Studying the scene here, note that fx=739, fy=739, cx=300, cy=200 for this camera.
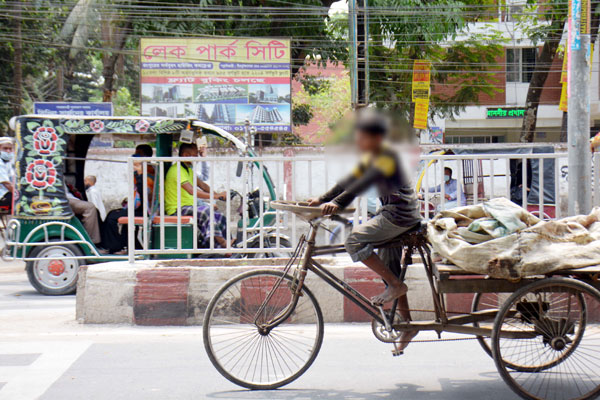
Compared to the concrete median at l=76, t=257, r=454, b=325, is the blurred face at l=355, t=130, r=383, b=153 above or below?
A: above

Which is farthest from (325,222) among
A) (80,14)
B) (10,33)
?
(10,33)

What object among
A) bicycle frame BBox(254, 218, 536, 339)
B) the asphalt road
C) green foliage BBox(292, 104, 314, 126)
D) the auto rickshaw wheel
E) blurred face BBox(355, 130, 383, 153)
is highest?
green foliage BBox(292, 104, 314, 126)

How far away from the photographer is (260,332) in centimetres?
443

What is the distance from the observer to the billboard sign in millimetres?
19969

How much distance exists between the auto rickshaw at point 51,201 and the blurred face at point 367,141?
593cm

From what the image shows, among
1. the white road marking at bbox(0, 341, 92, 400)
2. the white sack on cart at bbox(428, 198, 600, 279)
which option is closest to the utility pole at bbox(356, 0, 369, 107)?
the white road marking at bbox(0, 341, 92, 400)

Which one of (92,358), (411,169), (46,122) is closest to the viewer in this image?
(411,169)

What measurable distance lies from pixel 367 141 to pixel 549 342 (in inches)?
84.6

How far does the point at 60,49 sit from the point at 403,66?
13.6 metres

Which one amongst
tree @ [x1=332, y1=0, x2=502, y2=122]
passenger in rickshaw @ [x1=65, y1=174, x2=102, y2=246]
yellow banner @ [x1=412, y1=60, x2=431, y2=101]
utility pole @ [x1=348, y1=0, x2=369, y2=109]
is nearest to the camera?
passenger in rickshaw @ [x1=65, y1=174, x2=102, y2=246]

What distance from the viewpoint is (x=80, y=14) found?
21531 mm

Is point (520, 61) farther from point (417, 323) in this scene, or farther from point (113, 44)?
point (417, 323)

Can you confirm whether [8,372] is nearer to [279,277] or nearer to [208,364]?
[208,364]

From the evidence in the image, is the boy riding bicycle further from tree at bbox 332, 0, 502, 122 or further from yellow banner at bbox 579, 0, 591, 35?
tree at bbox 332, 0, 502, 122
